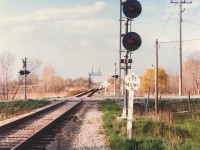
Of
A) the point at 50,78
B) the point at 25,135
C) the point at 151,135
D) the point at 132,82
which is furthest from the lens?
the point at 50,78

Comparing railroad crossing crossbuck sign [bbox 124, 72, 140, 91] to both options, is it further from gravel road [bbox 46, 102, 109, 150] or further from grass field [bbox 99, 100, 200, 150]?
gravel road [bbox 46, 102, 109, 150]

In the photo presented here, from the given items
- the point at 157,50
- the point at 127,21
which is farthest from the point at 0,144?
the point at 157,50

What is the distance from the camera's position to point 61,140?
39.3ft

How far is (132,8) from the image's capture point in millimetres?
12375

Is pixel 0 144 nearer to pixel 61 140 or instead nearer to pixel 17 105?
pixel 61 140

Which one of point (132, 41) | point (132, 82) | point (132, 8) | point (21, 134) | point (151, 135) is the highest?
point (132, 8)

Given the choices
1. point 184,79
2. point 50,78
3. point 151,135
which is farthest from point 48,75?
point 151,135

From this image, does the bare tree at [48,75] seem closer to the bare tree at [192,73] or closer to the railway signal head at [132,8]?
the bare tree at [192,73]

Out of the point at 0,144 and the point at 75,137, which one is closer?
the point at 0,144

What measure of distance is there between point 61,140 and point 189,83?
88068 mm

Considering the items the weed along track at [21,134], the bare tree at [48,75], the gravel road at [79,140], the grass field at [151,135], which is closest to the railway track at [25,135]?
the weed along track at [21,134]

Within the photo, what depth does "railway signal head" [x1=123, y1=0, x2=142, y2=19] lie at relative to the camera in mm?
12297

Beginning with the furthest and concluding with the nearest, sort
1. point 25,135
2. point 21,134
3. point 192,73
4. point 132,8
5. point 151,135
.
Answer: point 192,73 → point 151,135 → point 21,134 → point 25,135 → point 132,8

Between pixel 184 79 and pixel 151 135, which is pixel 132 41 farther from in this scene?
pixel 184 79
